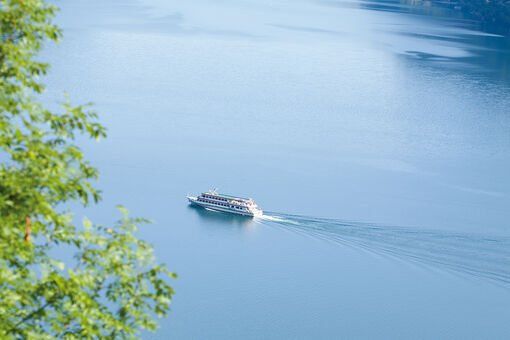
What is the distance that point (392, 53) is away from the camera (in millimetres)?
35188

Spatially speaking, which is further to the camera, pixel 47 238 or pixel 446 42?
pixel 446 42

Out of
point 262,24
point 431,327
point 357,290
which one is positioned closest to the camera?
point 431,327

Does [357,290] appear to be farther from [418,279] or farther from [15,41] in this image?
[15,41]

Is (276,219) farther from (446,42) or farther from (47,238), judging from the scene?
(446,42)

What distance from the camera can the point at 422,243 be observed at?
15.2 metres

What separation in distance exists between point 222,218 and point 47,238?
13323mm

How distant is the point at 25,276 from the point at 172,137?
660 inches

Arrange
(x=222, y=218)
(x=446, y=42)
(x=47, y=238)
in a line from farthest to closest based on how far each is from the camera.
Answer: (x=446, y=42) → (x=222, y=218) → (x=47, y=238)

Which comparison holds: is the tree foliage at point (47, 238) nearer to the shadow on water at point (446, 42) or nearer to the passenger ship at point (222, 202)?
the passenger ship at point (222, 202)

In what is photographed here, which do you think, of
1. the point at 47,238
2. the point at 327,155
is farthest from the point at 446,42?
the point at 47,238

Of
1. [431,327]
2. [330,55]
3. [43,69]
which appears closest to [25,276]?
[43,69]

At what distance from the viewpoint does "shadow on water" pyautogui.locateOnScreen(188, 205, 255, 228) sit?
53.8ft

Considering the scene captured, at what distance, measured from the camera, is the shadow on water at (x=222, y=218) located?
16391mm

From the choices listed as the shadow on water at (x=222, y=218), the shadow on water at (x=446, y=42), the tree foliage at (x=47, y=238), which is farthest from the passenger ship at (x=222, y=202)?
the shadow on water at (x=446, y=42)
